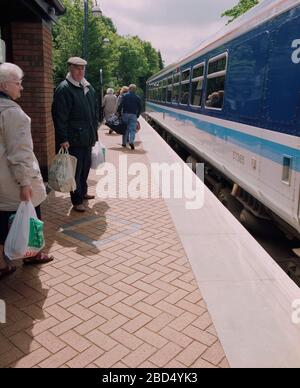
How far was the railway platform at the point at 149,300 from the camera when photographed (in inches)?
103

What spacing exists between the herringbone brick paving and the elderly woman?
710 mm

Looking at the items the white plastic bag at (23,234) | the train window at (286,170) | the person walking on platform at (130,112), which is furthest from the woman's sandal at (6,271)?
the person walking on platform at (130,112)

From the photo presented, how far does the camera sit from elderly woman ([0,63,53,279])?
311cm

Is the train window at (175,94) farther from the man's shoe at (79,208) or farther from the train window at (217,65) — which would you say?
the man's shoe at (79,208)

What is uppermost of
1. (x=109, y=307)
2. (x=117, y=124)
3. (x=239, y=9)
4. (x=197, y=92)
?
(x=239, y=9)

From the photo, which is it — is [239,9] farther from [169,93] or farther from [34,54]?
[34,54]

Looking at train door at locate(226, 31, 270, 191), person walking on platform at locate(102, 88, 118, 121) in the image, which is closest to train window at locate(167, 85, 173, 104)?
person walking on platform at locate(102, 88, 118, 121)

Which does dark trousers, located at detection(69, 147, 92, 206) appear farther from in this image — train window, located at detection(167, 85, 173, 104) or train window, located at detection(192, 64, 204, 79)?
train window, located at detection(167, 85, 173, 104)

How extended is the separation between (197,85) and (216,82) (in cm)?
194

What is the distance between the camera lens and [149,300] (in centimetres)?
331

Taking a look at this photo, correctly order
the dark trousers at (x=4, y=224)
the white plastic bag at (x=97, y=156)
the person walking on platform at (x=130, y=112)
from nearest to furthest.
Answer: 1. the dark trousers at (x=4, y=224)
2. the white plastic bag at (x=97, y=156)
3. the person walking on platform at (x=130, y=112)

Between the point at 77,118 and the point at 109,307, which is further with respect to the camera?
the point at 77,118

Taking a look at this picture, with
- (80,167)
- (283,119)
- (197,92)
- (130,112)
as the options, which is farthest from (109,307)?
(130,112)
